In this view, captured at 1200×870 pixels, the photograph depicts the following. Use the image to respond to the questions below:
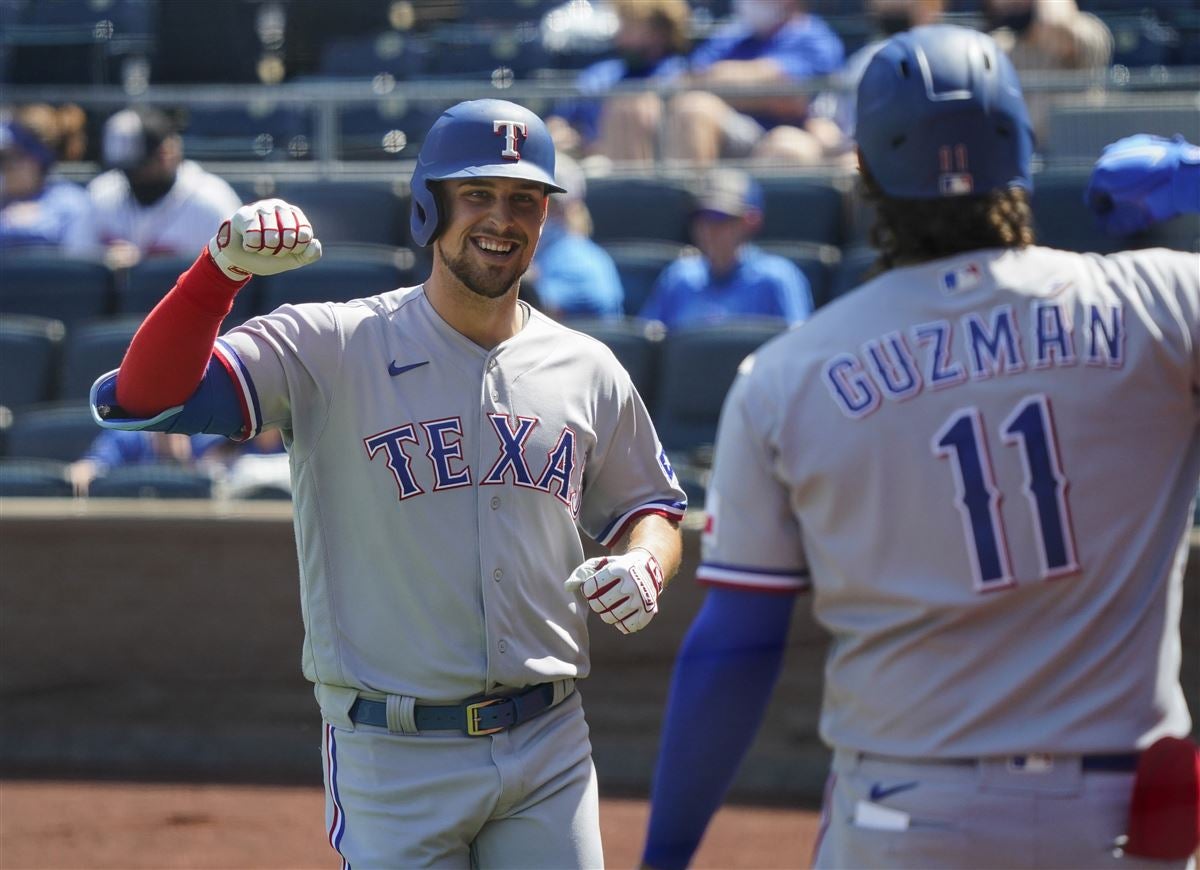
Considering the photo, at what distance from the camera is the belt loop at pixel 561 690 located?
2.93m

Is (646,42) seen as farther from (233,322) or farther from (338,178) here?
(233,322)

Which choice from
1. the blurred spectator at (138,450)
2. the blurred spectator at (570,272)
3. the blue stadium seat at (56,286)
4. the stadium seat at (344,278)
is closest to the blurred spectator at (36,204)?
the blue stadium seat at (56,286)

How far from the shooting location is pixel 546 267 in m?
6.99

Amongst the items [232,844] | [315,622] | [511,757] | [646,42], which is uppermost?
[646,42]

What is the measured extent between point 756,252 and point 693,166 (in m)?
1.13

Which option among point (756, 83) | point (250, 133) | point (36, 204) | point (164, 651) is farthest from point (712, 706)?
point (250, 133)

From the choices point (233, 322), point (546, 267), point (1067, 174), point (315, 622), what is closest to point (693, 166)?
point (546, 267)

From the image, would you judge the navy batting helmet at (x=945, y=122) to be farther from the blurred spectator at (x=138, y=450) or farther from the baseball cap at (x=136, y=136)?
the baseball cap at (x=136, y=136)

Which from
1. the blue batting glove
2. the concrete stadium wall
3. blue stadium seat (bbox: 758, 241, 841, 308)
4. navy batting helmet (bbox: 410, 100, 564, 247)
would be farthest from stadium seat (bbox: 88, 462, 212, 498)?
the blue batting glove

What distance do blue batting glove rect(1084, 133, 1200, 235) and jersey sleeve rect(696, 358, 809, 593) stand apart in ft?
2.91

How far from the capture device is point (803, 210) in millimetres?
7602

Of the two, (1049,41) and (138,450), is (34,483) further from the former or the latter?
(1049,41)

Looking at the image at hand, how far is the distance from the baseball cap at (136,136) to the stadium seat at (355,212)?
0.63m

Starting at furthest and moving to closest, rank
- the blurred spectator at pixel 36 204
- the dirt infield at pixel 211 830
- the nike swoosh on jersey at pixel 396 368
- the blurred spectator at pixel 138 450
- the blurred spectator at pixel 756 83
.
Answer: the blurred spectator at pixel 36 204 < the blurred spectator at pixel 756 83 < the blurred spectator at pixel 138 450 < the dirt infield at pixel 211 830 < the nike swoosh on jersey at pixel 396 368
